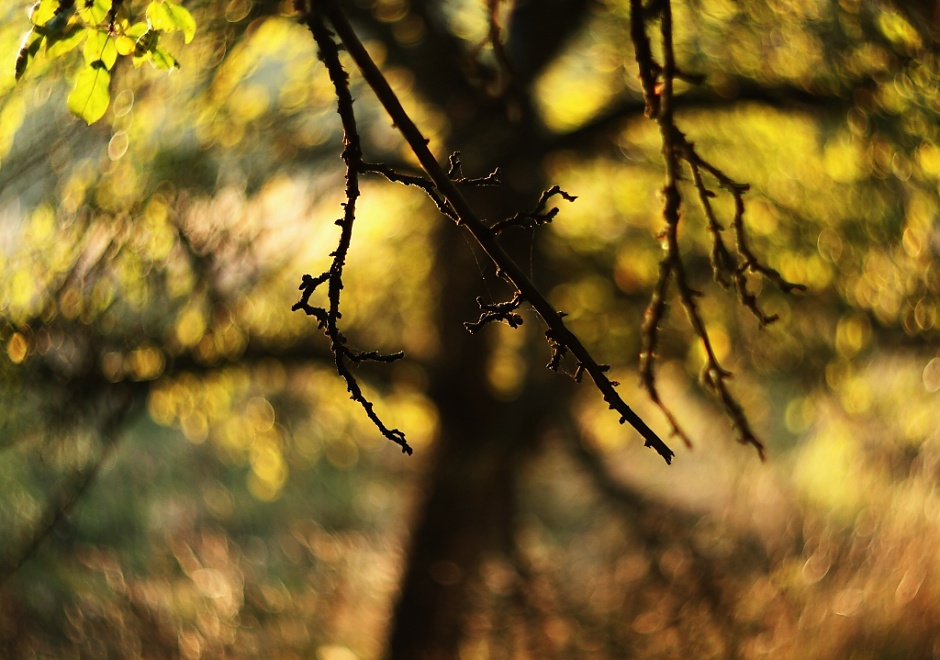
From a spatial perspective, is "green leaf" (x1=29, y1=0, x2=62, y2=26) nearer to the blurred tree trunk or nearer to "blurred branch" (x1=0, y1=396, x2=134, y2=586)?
"blurred branch" (x1=0, y1=396, x2=134, y2=586)

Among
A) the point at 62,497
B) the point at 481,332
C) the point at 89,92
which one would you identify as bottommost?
the point at 62,497

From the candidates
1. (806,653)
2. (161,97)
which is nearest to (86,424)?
(161,97)

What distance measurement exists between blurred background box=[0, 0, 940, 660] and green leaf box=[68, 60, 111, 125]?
6.38 ft

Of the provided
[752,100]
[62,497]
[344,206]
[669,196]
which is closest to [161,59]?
[344,206]

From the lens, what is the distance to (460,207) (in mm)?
1081

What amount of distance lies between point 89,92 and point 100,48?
8 cm

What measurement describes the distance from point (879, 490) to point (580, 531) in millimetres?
7453

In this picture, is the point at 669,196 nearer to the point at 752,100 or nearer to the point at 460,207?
the point at 460,207

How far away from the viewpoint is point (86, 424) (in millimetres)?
4484

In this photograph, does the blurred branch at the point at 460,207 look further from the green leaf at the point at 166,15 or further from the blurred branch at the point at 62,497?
the blurred branch at the point at 62,497

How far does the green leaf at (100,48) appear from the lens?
1.47 m

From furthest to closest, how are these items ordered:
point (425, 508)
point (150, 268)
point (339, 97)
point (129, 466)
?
point (129, 466)
point (425, 508)
point (150, 268)
point (339, 97)

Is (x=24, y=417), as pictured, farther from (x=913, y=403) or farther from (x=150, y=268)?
(x=913, y=403)

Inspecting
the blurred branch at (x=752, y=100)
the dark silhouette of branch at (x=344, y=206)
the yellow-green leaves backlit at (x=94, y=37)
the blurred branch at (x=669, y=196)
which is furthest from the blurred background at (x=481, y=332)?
the blurred branch at (x=669, y=196)
